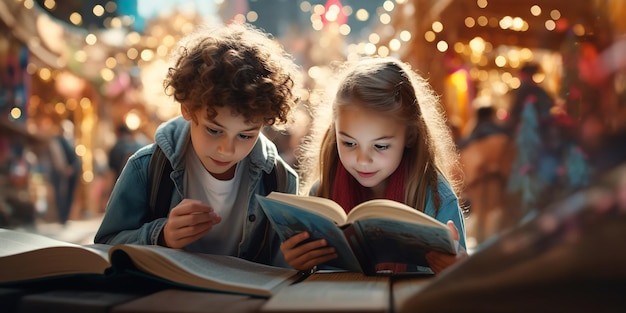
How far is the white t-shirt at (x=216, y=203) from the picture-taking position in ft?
4.69

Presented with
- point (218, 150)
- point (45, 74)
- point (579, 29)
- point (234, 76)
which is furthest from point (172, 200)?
point (45, 74)

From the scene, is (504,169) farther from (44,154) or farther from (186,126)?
(44,154)

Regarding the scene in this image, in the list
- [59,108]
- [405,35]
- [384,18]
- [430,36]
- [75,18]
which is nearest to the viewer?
[430,36]

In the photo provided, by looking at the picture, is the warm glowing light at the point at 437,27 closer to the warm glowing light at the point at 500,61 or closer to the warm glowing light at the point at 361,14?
the warm glowing light at the point at 500,61

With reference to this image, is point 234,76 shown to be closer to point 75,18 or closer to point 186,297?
point 186,297

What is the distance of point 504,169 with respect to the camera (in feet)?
14.1

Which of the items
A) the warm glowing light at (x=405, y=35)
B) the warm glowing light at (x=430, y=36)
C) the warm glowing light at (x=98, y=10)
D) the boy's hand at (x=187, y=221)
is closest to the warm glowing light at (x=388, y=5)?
the warm glowing light at (x=405, y=35)

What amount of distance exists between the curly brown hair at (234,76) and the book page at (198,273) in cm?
39

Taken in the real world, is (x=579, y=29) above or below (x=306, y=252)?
above

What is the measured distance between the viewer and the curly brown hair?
1.28 m

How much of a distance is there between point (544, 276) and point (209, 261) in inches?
23.2

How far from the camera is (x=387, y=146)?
1362 millimetres

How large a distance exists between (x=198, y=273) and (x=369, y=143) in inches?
22.7

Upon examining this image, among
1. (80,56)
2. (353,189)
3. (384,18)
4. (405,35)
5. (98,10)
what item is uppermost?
(98,10)
